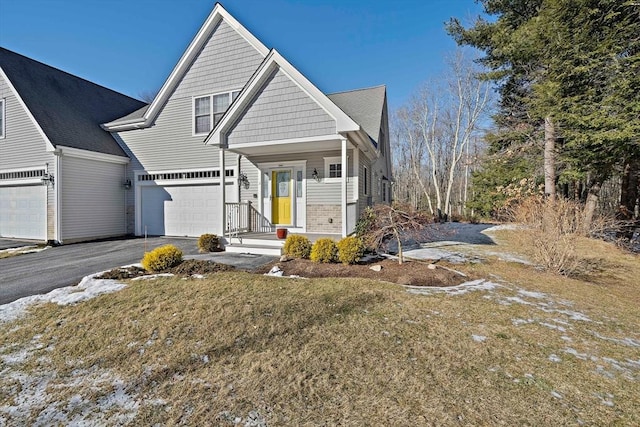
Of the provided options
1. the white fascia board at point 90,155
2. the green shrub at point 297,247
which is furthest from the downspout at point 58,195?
the green shrub at point 297,247

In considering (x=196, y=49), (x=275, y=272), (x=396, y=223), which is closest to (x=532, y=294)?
(x=396, y=223)

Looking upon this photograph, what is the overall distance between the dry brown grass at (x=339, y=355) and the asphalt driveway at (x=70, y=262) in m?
1.88

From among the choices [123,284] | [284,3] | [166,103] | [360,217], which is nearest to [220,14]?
[284,3]

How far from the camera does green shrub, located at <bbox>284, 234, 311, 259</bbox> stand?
299 inches

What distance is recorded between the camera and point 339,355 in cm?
318

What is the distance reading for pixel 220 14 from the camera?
11562 millimetres

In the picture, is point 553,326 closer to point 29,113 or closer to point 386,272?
point 386,272

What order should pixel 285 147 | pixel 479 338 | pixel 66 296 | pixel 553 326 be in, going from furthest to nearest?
pixel 285 147 < pixel 66 296 < pixel 553 326 < pixel 479 338

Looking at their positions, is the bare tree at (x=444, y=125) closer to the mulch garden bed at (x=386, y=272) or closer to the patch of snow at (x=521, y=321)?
the mulch garden bed at (x=386, y=272)

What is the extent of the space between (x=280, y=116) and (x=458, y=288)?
6.28m

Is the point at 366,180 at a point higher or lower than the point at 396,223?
higher

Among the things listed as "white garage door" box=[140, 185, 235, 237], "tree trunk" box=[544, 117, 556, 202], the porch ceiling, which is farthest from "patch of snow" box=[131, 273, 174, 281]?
"tree trunk" box=[544, 117, 556, 202]

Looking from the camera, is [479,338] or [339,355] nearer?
[339,355]

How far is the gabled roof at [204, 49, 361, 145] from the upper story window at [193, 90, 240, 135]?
3322mm
